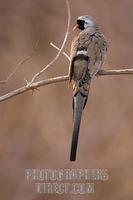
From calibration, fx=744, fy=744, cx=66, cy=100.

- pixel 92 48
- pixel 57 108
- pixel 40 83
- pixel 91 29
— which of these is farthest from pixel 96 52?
pixel 57 108

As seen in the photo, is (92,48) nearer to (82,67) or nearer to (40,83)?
(82,67)

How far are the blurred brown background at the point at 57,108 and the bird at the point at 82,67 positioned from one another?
2.15m

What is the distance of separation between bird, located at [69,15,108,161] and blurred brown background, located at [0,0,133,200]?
84.7 inches

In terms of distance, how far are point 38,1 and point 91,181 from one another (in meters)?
1.27

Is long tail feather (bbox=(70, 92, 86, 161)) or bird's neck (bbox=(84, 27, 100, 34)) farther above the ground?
bird's neck (bbox=(84, 27, 100, 34))

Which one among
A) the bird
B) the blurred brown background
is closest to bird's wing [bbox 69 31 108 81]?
the bird

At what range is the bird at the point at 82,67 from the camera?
2.62 meters

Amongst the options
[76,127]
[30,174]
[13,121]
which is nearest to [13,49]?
[13,121]

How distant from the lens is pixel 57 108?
5074 mm

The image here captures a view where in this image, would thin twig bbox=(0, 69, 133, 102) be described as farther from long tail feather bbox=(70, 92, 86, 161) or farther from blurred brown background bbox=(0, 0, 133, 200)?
blurred brown background bbox=(0, 0, 133, 200)

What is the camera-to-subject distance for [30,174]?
4.94 m

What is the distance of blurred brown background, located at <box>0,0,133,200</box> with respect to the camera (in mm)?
4953

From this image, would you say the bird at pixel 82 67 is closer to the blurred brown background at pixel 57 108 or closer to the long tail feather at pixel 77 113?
the long tail feather at pixel 77 113

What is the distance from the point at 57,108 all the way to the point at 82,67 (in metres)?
2.41
